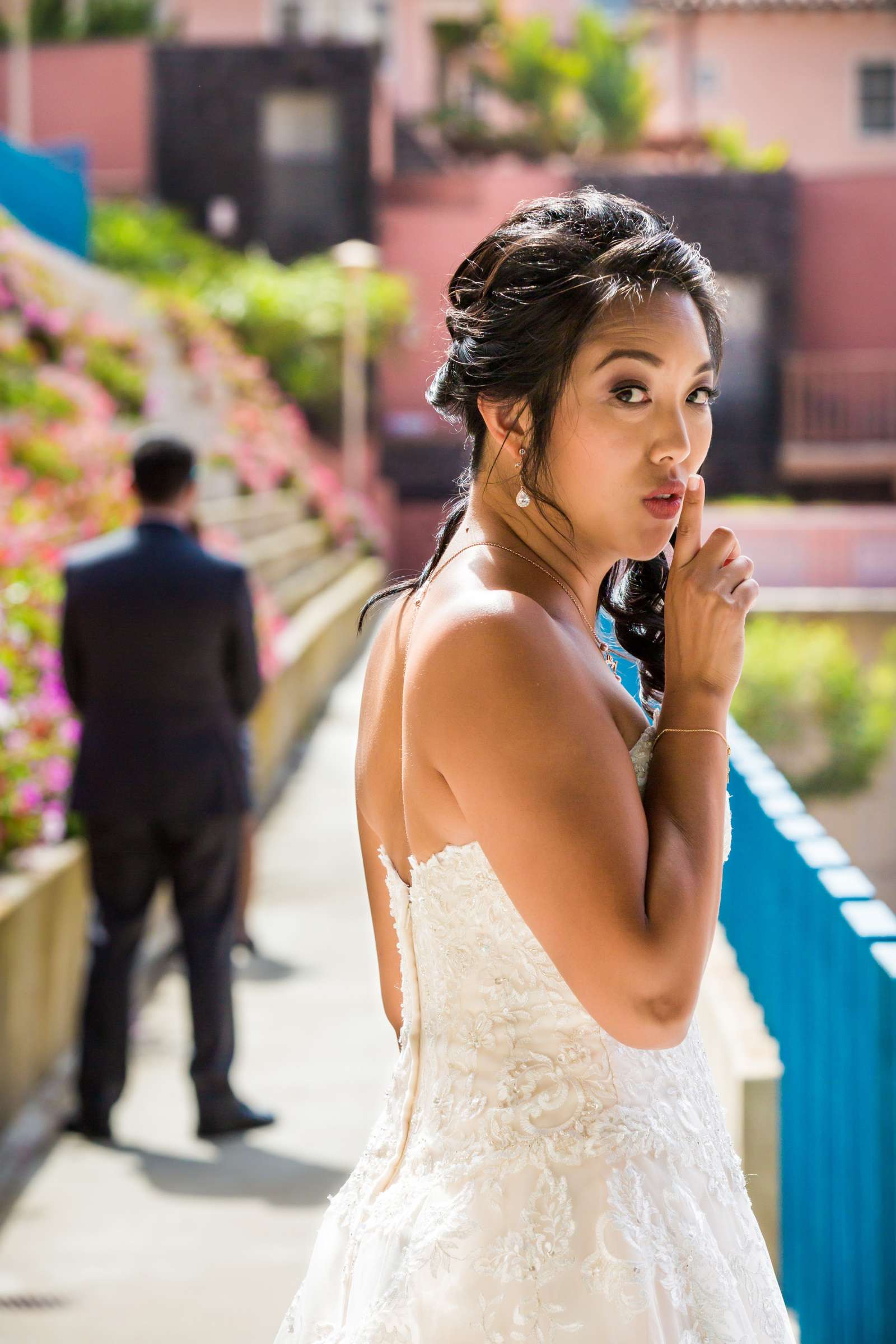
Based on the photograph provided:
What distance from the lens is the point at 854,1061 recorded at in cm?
263

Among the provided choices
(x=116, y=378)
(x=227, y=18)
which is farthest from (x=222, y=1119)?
(x=227, y=18)

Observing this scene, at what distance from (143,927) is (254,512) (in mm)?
10513

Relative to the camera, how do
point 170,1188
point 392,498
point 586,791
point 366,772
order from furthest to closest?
point 392,498 → point 170,1188 → point 366,772 → point 586,791

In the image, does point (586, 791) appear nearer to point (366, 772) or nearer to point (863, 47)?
point (366, 772)

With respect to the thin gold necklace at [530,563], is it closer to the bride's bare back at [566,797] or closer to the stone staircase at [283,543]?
the bride's bare back at [566,797]

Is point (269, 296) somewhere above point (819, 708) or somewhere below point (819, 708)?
above

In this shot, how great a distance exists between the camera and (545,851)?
4.50ft

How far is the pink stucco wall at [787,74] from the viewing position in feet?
108

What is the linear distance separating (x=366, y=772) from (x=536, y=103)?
105 ft

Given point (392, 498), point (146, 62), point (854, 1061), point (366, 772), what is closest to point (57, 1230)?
point (854, 1061)

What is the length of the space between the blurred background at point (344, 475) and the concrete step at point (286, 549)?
0.08m

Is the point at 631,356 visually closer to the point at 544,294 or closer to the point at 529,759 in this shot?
the point at 544,294

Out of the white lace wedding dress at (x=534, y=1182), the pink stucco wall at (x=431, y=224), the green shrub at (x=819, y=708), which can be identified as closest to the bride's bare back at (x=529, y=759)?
the white lace wedding dress at (x=534, y=1182)

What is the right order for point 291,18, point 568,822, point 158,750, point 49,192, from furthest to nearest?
point 291,18
point 49,192
point 158,750
point 568,822
